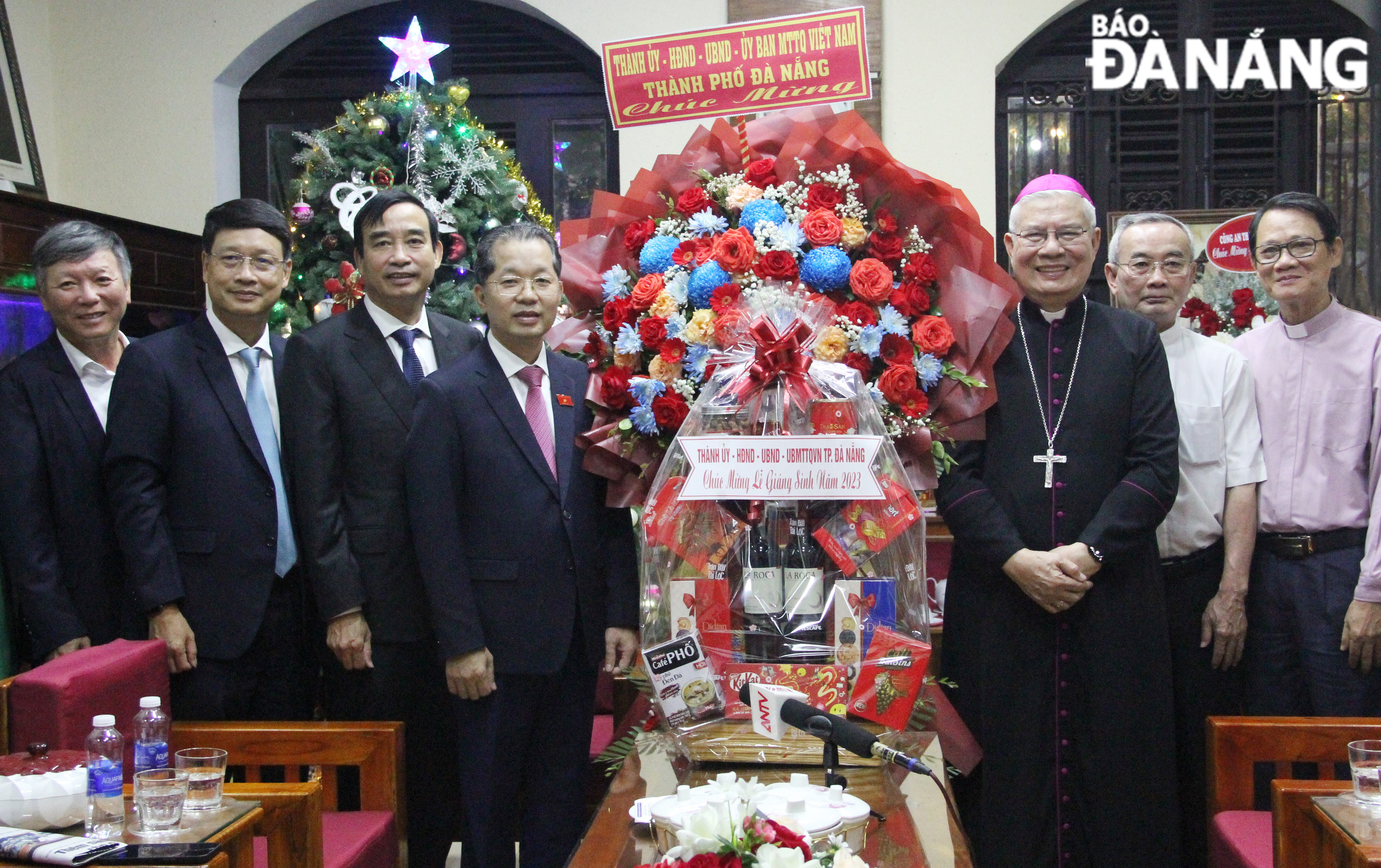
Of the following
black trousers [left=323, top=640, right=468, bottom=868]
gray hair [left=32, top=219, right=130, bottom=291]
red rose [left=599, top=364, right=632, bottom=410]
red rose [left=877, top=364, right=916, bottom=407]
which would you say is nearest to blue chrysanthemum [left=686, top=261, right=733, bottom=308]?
red rose [left=599, top=364, right=632, bottom=410]

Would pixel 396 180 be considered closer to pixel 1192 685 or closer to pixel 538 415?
pixel 538 415

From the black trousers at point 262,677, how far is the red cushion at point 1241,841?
201 cm

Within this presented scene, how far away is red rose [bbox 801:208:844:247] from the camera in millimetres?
2172

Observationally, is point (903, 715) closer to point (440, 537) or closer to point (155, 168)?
point (440, 537)

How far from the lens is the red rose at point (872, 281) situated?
84.7 inches

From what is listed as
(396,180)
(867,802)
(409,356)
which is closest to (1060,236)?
(867,802)

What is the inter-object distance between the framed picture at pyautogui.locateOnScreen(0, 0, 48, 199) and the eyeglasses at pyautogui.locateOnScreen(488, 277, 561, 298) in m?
3.67

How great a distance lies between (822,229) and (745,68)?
18.9 inches

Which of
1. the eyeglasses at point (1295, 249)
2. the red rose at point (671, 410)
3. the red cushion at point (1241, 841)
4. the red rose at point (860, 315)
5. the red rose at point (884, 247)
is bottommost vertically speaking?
the red cushion at point (1241, 841)

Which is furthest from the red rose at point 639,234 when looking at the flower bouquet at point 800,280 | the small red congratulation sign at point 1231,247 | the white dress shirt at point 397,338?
the small red congratulation sign at point 1231,247

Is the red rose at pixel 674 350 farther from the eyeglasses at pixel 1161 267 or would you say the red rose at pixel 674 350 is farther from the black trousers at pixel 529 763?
the eyeglasses at pixel 1161 267

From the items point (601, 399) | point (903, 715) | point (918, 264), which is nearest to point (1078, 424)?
point (918, 264)

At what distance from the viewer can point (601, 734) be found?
3041 millimetres

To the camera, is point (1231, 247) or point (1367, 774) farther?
point (1231, 247)
